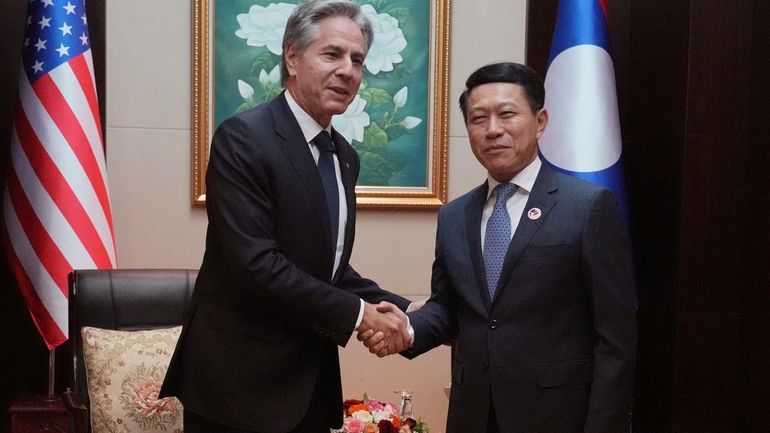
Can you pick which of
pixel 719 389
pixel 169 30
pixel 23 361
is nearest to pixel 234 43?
pixel 169 30

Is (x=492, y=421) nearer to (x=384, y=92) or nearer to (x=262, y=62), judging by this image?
(x=384, y=92)

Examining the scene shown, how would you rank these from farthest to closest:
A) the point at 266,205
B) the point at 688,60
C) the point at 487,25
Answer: the point at 487,25, the point at 688,60, the point at 266,205

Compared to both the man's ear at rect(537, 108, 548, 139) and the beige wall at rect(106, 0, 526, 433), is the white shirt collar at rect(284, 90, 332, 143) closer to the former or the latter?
the man's ear at rect(537, 108, 548, 139)

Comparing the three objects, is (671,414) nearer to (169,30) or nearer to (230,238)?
(230,238)

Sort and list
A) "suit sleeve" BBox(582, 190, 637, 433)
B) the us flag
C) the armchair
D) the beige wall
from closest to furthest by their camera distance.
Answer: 1. "suit sleeve" BBox(582, 190, 637, 433)
2. the armchair
3. the us flag
4. the beige wall

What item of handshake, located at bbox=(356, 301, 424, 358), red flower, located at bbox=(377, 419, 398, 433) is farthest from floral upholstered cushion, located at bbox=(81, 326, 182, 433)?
handshake, located at bbox=(356, 301, 424, 358)

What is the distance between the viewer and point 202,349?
232cm

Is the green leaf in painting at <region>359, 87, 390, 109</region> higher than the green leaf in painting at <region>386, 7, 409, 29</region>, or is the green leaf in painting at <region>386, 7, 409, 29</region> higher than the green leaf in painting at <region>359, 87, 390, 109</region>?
the green leaf in painting at <region>386, 7, 409, 29</region>

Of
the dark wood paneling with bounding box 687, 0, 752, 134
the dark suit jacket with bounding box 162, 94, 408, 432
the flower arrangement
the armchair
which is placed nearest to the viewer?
the dark suit jacket with bounding box 162, 94, 408, 432

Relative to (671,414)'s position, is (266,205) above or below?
Answer: above

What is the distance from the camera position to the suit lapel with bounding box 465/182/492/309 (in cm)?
231

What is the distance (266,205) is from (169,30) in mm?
2363

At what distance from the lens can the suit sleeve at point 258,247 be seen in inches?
89.2

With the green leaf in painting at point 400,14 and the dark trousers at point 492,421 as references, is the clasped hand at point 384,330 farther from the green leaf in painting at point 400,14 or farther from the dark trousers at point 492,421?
the green leaf in painting at point 400,14
